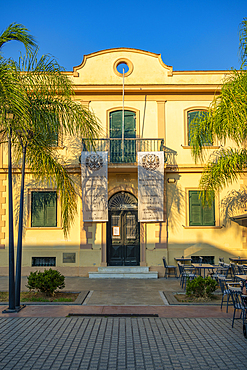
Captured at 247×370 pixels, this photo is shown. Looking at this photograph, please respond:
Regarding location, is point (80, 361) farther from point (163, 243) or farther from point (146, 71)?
point (146, 71)

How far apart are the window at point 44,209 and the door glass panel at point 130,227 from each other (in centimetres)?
305

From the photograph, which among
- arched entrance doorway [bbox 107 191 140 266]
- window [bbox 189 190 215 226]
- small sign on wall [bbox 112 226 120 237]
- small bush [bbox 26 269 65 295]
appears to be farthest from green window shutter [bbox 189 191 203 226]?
small bush [bbox 26 269 65 295]

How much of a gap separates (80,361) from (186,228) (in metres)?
9.16

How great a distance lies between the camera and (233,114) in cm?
820

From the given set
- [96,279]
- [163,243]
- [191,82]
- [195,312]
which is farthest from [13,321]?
[191,82]

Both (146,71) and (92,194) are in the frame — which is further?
(146,71)

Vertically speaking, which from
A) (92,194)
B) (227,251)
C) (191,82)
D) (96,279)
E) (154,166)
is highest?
(191,82)

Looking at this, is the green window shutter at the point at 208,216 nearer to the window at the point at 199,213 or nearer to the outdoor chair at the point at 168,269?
the window at the point at 199,213

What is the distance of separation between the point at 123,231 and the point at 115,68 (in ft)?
23.4

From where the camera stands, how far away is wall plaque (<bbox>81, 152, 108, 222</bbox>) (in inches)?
516

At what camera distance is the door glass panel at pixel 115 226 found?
13.9 metres

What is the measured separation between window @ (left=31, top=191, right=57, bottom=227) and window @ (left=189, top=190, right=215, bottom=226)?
5.76 metres

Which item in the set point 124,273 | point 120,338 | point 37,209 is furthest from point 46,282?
point 37,209

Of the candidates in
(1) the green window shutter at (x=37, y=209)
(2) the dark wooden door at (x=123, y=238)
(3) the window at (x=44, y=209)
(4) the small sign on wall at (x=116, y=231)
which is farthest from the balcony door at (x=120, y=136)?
(1) the green window shutter at (x=37, y=209)
